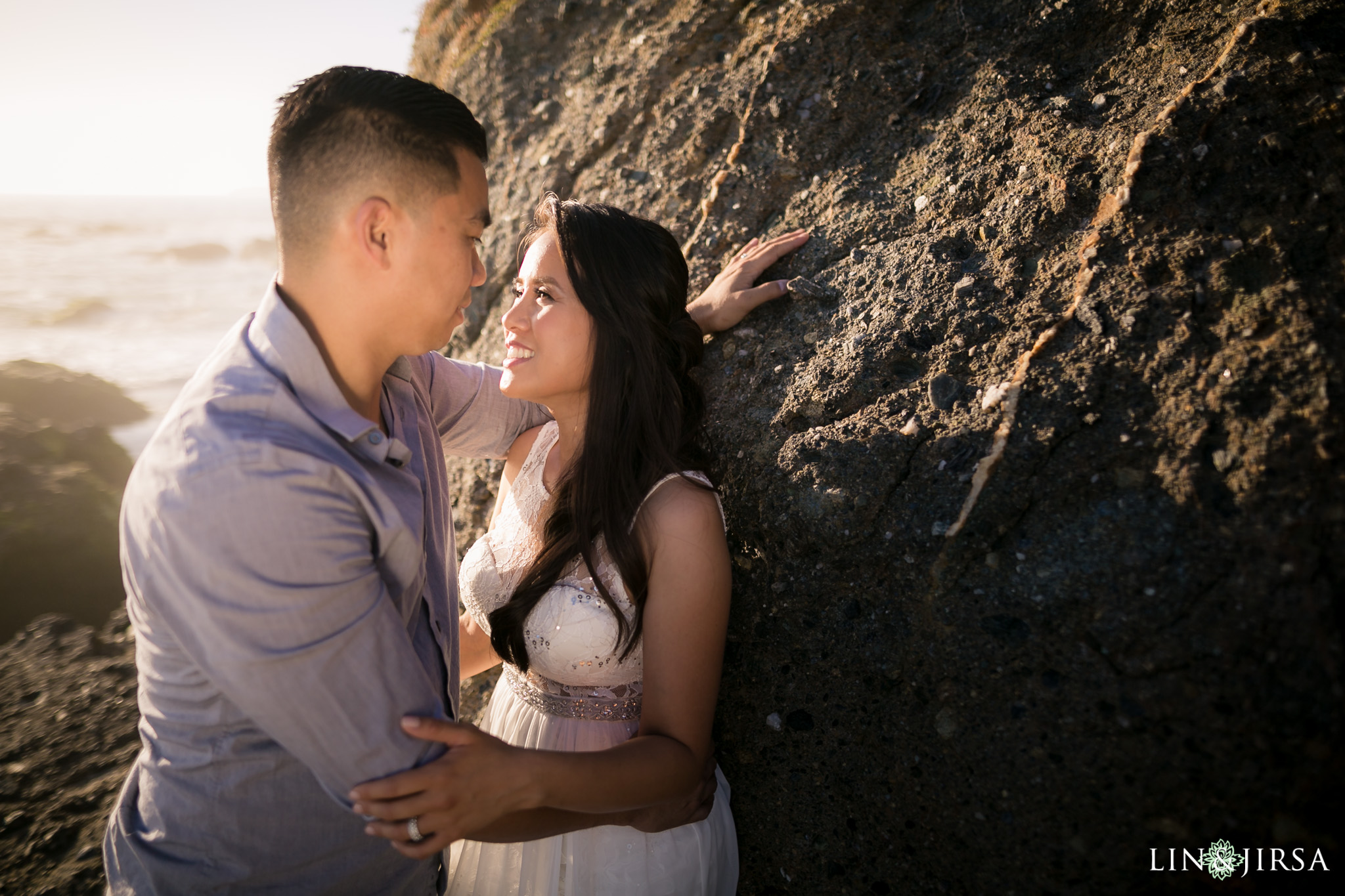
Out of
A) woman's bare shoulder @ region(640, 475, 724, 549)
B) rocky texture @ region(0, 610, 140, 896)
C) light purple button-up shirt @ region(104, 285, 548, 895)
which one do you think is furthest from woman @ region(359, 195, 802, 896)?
rocky texture @ region(0, 610, 140, 896)

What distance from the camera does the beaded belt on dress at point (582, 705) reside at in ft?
7.27

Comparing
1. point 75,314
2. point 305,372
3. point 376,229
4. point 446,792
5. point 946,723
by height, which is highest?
point 75,314

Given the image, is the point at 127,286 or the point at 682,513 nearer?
the point at 682,513

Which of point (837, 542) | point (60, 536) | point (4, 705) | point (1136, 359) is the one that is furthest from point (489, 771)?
point (60, 536)

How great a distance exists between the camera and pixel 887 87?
271 cm

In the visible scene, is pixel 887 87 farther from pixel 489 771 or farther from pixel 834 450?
pixel 489 771

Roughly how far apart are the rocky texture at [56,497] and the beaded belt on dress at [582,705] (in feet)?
9.39

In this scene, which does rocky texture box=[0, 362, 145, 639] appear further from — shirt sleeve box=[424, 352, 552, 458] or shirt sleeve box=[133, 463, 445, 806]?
shirt sleeve box=[133, 463, 445, 806]

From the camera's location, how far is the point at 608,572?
211 centimetres

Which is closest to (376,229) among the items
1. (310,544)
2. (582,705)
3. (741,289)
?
(310,544)

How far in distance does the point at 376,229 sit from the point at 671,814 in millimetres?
1893

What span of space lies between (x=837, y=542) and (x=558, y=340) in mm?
1151

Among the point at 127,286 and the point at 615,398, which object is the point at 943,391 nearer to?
the point at 615,398

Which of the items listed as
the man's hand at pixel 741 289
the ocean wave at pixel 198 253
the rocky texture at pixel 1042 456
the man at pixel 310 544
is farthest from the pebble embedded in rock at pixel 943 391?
the ocean wave at pixel 198 253
